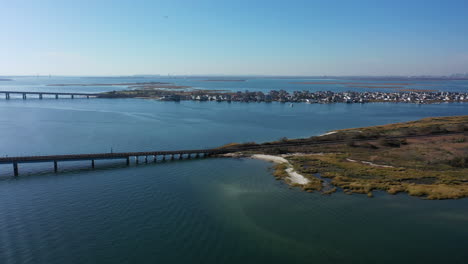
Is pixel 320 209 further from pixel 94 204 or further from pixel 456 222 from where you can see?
pixel 94 204

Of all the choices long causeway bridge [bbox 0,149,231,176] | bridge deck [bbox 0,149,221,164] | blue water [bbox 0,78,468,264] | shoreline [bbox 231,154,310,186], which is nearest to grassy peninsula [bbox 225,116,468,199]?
shoreline [bbox 231,154,310,186]

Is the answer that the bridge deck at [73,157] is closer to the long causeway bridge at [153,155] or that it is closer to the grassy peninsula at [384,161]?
the long causeway bridge at [153,155]

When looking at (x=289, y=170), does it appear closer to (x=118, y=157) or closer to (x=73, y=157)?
(x=118, y=157)

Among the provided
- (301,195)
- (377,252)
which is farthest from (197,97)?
(377,252)

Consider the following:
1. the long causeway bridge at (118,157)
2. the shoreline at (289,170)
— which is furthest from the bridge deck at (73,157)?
the shoreline at (289,170)

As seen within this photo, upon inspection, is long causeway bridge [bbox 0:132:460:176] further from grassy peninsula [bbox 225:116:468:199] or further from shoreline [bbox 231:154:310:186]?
shoreline [bbox 231:154:310:186]
